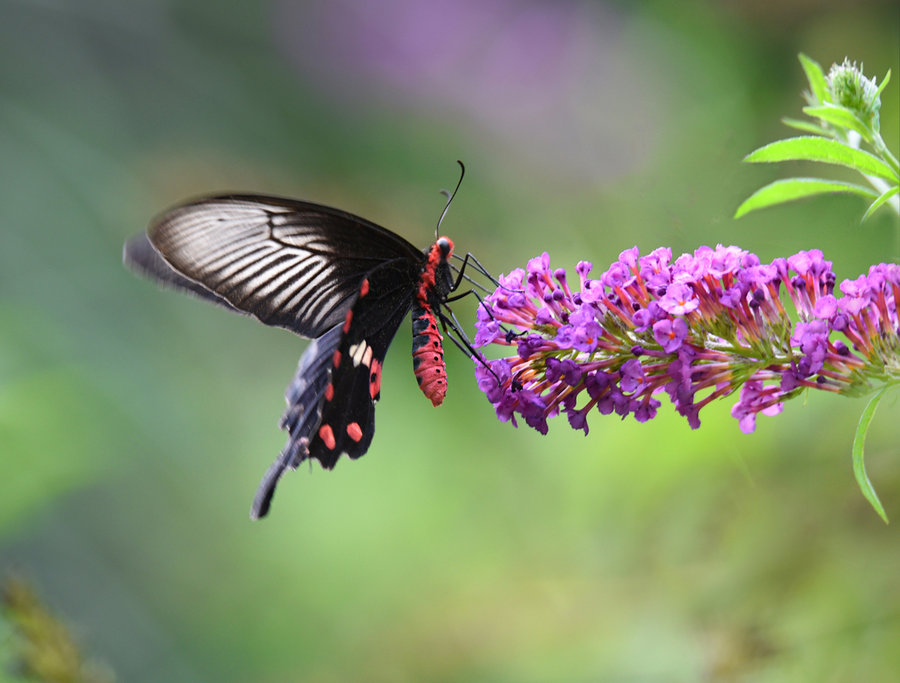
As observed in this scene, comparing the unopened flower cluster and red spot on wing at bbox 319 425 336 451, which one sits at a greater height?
the unopened flower cluster

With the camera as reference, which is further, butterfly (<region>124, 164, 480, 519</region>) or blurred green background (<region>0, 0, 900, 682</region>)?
blurred green background (<region>0, 0, 900, 682</region>)

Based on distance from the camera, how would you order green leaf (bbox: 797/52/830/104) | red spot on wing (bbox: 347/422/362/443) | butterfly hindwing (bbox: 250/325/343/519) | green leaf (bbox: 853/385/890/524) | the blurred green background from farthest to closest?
1. the blurred green background
2. red spot on wing (bbox: 347/422/362/443)
3. butterfly hindwing (bbox: 250/325/343/519)
4. green leaf (bbox: 797/52/830/104)
5. green leaf (bbox: 853/385/890/524)

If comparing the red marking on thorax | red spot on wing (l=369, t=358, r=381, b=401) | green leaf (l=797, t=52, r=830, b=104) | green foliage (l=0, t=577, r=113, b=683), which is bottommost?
green foliage (l=0, t=577, r=113, b=683)

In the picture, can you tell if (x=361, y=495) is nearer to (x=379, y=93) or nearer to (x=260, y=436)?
(x=260, y=436)

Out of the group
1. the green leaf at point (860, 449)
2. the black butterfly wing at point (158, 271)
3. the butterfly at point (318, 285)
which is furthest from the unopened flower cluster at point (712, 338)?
the black butterfly wing at point (158, 271)

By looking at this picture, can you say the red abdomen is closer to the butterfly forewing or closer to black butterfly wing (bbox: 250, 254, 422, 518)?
the butterfly forewing

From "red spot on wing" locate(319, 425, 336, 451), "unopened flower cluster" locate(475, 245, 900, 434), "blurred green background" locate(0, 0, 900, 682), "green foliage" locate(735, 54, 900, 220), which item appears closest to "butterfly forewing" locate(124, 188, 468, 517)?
"red spot on wing" locate(319, 425, 336, 451)

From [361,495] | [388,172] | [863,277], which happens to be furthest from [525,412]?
[388,172]
